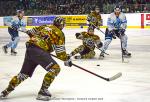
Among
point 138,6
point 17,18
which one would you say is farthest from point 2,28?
point 17,18

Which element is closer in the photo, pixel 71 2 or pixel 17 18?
pixel 17 18

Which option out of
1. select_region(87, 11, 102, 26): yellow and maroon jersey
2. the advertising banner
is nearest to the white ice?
select_region(87, 11, 102, 26): yellow and maroon jersey

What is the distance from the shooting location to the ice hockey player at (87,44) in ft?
41.2

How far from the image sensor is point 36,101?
6.91 meters

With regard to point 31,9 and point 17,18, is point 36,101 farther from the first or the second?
point 31,9

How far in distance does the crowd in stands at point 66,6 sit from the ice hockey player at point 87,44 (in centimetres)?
1338

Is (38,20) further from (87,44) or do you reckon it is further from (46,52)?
(46,52)

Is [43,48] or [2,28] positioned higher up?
[43,48]

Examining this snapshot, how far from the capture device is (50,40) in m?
6.79

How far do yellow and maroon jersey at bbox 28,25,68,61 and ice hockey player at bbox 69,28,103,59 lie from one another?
5.54m

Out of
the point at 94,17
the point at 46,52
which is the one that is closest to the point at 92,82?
the point at 46,52

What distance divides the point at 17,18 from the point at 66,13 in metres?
14.5

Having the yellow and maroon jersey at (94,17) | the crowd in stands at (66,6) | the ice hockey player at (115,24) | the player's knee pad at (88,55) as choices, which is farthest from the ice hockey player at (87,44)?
the crowd in stands at (66,6)

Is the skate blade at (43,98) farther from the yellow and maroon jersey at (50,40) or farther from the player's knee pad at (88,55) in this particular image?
the player's knee pad at (88,55)
